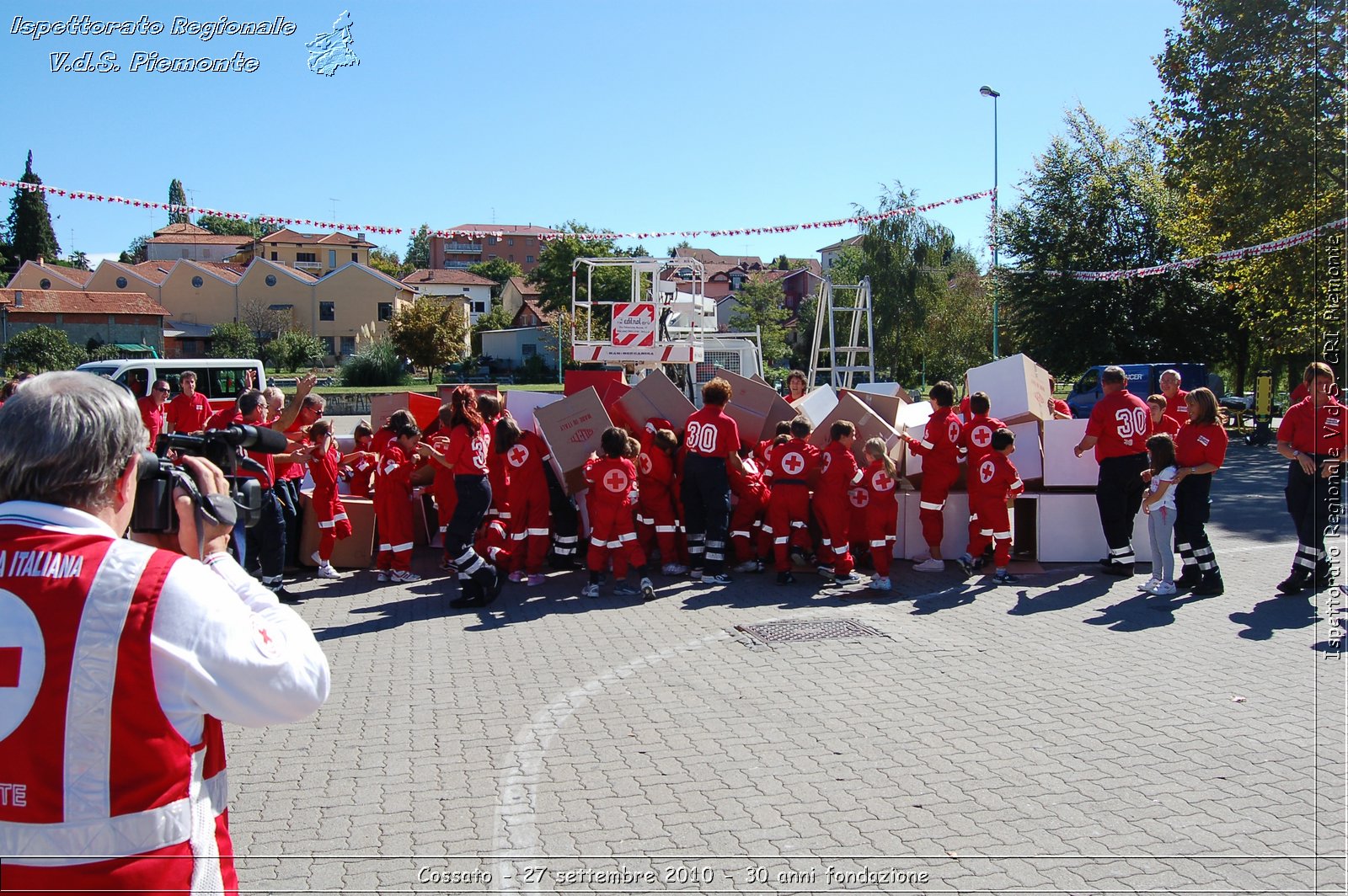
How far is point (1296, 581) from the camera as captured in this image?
8594mm

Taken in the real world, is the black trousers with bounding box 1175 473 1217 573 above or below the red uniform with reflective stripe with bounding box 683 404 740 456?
below

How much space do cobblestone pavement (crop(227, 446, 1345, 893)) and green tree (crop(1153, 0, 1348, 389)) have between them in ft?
46.1

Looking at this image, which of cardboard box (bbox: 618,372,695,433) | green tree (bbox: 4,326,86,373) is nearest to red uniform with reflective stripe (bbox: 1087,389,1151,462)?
cardboard box (bbox: 618,372,695,433)

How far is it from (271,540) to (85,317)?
173 ft

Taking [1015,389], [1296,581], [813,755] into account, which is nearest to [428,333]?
[1015,389]

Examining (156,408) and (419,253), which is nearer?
(156,408)

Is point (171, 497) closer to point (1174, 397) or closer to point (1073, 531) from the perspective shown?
point (1073, 531)

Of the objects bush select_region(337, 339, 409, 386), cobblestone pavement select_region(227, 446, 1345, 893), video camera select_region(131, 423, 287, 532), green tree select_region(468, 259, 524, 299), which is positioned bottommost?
cobblestone pavement select_region(227, 446, 1345, 893)

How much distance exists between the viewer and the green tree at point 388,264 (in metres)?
100

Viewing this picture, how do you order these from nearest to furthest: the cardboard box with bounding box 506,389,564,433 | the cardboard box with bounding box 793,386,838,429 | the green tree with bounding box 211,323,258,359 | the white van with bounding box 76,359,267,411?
the cardboard box with bounding box 506,389,564,433
the cardboard box with bounding box 793,386,838,429
the white van with bounding box 76,359,267,411
the green tree with bounding box 211,323,258,359

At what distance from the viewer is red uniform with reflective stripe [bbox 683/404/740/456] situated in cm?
913

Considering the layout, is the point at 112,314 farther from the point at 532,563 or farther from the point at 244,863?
the point at 244,863

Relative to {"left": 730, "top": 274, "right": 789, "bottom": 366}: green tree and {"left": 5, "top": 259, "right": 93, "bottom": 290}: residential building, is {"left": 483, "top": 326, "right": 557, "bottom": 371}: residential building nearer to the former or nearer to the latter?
{"left": 730, "top": 274, "right": 789, "bottom": 366}: green tree

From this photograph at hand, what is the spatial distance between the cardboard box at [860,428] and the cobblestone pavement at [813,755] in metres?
2.38
